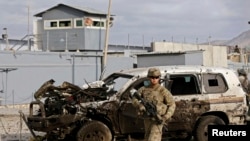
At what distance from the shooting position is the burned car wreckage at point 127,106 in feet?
34.1

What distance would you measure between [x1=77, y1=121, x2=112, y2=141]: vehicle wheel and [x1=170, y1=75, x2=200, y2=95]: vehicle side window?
69.6 inches

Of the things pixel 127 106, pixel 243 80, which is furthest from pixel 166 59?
pixel 127 106

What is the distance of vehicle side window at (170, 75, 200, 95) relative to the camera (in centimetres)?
1118

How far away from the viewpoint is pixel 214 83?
37.6 feet

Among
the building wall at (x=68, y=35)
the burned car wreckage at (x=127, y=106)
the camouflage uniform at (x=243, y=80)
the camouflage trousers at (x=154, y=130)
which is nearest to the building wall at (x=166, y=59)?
the building wall at (x=68, y=35)

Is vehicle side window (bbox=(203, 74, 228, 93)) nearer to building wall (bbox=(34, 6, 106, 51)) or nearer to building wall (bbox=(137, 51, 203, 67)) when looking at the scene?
building wall (bbox=(137, 51, 203, 67))

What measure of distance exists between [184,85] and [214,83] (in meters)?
0.71

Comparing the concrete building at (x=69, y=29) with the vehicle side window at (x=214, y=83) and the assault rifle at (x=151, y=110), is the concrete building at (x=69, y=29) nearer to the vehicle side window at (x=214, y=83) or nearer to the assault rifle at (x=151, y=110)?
the vehicle side window at (x=214, y=83)

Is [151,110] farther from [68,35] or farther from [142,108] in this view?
[68,35]

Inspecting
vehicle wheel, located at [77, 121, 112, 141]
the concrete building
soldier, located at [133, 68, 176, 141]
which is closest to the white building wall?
the concrete building

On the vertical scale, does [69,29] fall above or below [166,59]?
above

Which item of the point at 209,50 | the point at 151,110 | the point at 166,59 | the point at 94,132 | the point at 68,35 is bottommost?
the point at 94,132

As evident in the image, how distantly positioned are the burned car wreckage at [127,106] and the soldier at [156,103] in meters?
2.49

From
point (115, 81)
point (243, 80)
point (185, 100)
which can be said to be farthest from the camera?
point (243, 80)
